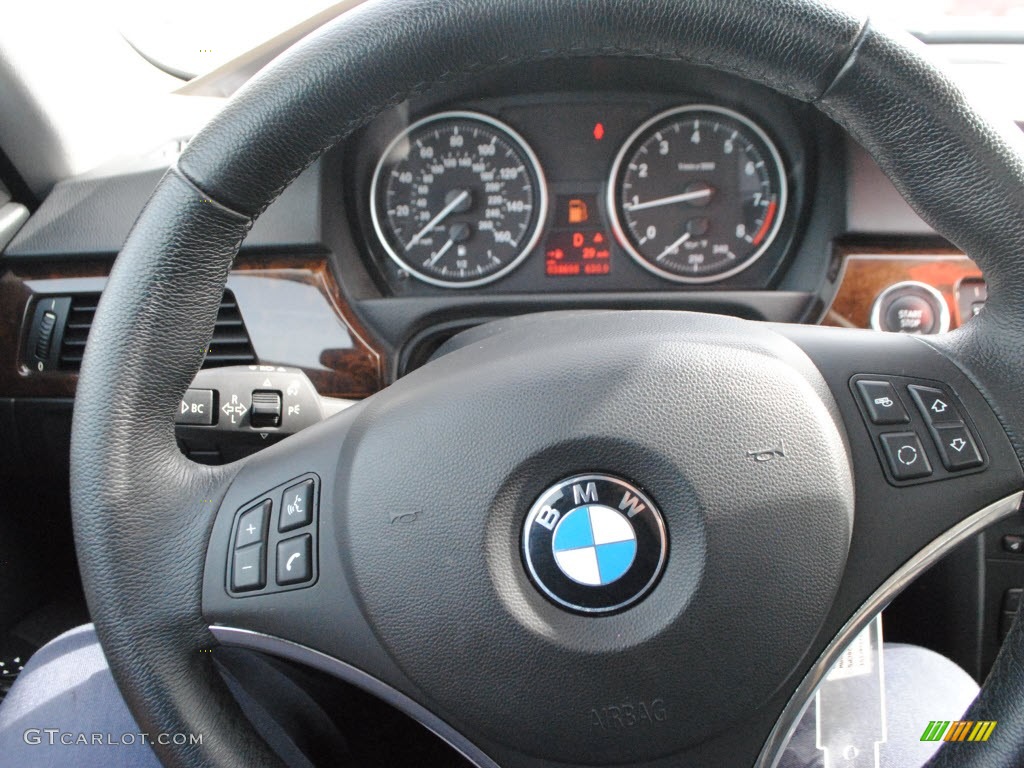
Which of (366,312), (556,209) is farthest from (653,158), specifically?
(366,312)

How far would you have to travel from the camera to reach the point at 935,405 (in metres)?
0.84

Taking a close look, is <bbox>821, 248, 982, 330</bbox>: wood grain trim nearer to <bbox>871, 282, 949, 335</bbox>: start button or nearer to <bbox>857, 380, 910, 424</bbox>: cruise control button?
<bbox>871, 282, 949, 335</bbox>: start button

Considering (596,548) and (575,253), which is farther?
(575,253)

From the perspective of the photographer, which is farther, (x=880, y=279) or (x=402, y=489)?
(x=880, y=279)

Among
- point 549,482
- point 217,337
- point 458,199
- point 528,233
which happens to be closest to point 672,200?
point 528,233

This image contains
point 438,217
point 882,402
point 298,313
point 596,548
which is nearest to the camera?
point 596,548

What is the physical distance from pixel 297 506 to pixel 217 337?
92 cm

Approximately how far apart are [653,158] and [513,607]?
1.27 m

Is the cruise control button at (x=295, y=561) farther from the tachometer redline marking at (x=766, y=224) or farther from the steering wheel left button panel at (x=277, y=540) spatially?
the tachometer redline marking at (x=766, y=224)

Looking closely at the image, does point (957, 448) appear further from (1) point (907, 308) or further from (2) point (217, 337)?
(2) point (217, 337)

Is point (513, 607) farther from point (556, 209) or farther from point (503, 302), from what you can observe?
point (556, 209)

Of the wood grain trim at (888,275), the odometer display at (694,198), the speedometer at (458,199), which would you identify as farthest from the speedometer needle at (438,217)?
the wood grain trim at (888,275)

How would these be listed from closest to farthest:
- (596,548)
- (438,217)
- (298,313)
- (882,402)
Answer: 1. (596,548)
2. (882,402)
3. (298,313)
4. (438,217)

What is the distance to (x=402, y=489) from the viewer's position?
2.57 feet
